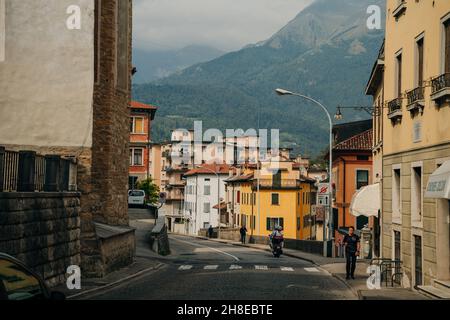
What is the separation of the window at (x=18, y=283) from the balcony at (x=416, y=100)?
13.3 meters

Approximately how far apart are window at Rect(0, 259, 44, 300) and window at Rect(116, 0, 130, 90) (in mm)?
23302

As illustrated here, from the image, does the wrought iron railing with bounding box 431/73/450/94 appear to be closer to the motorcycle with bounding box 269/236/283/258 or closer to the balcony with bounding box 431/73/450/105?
the balcony with bounding box 431/73/450/105

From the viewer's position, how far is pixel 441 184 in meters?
16.2

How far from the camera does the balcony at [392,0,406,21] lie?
23.0 m

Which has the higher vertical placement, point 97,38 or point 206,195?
point 97,38

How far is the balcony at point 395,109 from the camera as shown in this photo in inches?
914

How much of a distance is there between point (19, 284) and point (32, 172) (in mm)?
11930

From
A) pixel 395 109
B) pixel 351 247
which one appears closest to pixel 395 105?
pixel 395 109

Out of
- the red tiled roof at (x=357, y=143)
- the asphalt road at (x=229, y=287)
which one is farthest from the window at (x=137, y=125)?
the asphalt road at (x=229, y=287)

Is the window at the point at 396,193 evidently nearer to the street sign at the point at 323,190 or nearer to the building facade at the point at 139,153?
the street sign at the point at 323,190

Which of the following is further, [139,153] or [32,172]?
[139,153]

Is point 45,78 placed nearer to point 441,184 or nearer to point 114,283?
point 114,283
